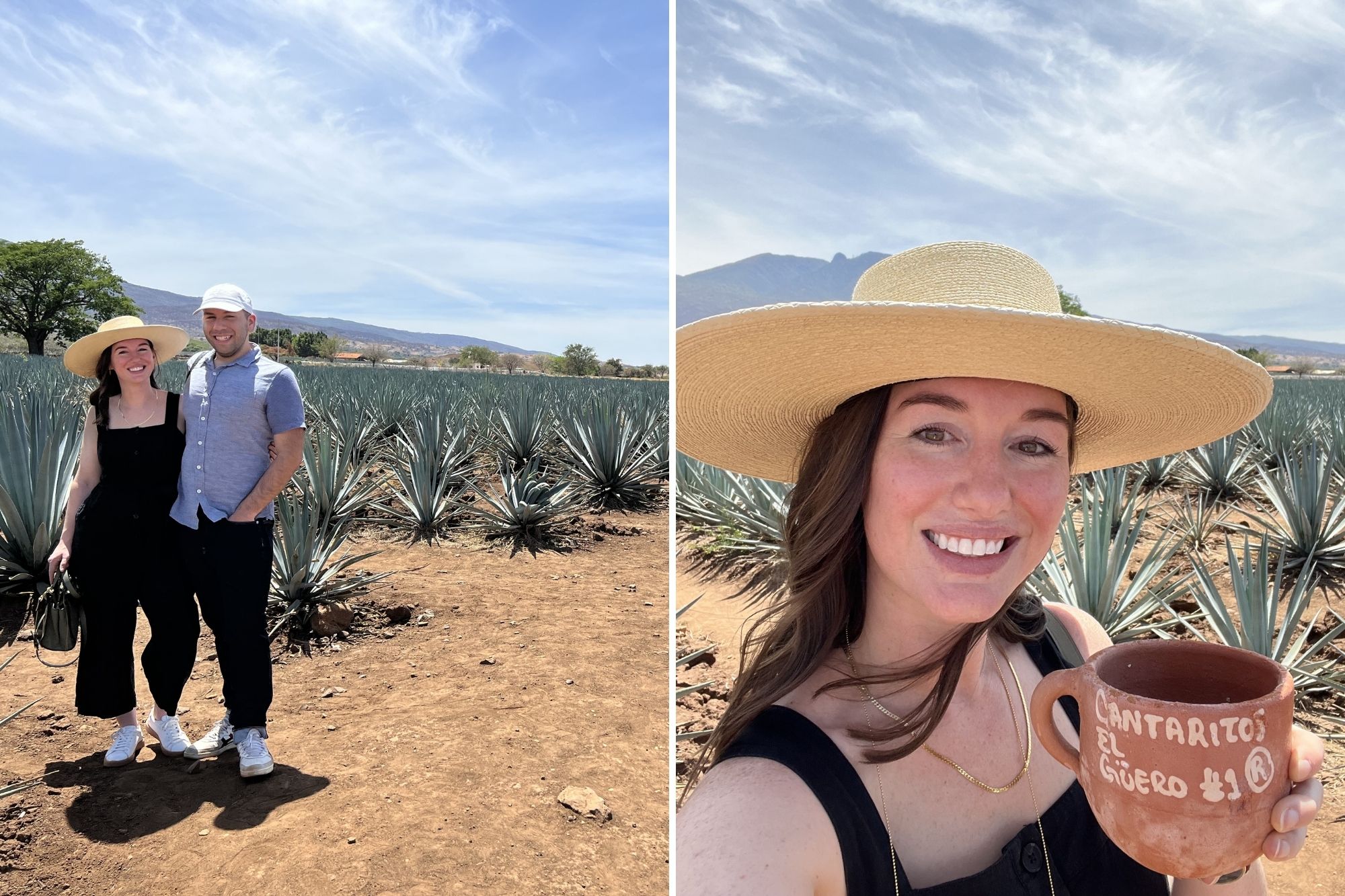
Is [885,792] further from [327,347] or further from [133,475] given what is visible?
[327,347]

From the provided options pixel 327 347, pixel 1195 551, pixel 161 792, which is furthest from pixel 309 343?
pixel 161 792

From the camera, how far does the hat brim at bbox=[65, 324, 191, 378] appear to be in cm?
316

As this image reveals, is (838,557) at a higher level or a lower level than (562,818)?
higher

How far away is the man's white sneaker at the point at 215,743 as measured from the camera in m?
3.41

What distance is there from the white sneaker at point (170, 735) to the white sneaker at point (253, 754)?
0.27 meters

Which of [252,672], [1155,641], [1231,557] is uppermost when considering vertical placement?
[1155,641]

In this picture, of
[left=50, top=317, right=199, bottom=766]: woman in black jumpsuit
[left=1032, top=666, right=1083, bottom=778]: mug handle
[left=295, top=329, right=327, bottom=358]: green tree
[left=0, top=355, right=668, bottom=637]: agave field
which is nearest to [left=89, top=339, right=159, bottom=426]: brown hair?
[left=50, top=317, right=199, bottom=766]: woman in black jumpsuit

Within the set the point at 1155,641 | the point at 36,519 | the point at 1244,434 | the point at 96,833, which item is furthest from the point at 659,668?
the point at 1244,434

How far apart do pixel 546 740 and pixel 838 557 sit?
2662 mm

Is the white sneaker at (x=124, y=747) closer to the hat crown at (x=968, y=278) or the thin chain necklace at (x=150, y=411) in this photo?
the thin chain necklace at (x=150, y=411)

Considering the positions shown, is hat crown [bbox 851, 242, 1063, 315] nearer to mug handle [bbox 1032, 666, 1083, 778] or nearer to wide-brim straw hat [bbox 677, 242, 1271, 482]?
wide-brim straw hat [bbox 677, 242, 1271, 482]

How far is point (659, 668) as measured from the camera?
15.3 feet

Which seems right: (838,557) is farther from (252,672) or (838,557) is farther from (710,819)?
(252,672)

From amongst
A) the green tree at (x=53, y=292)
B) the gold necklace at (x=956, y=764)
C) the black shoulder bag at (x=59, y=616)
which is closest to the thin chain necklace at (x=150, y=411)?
the black shoulder bag at (x=59, y=616)
